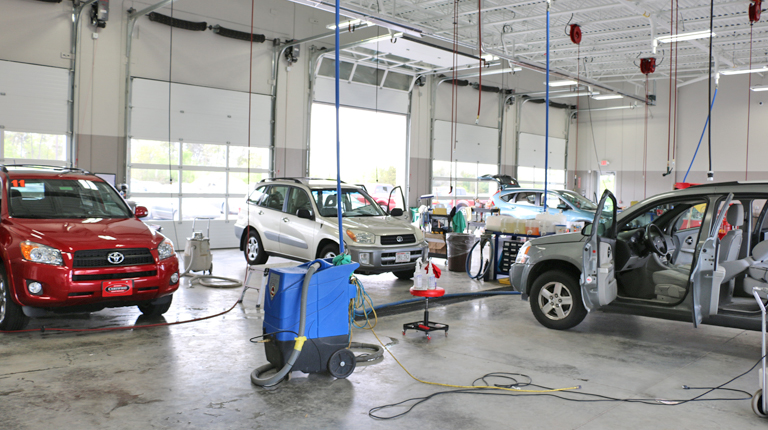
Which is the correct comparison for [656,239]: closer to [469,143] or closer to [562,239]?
[562,239]

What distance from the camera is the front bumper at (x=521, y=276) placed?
21.4ft

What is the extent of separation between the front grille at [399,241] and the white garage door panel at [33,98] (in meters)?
6.90

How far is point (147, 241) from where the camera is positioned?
19.5 ft

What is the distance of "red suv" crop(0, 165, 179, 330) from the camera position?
535 centimetres

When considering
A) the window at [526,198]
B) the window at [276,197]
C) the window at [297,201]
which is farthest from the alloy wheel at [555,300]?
the window at [526,198]

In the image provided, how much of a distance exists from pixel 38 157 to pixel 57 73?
1.60m

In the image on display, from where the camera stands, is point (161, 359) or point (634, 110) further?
point (634, 110)

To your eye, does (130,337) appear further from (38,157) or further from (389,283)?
(38,157)

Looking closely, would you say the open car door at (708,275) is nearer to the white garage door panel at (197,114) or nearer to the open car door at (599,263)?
the open car door at (599,263)

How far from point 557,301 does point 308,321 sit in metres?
3.04

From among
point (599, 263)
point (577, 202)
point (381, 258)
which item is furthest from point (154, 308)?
point (577, 202)

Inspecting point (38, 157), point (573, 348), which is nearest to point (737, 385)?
point (573, 348)

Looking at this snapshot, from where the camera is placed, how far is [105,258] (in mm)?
5598

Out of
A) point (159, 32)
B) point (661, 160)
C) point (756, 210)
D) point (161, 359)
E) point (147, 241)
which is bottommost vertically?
point (161, 359)
